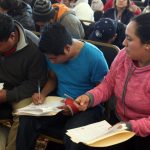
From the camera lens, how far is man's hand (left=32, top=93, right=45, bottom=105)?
6.23 feet

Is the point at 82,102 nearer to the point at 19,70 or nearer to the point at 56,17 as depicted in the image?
the point at 19,70

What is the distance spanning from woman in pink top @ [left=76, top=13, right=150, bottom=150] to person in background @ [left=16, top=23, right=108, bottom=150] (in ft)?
0.28

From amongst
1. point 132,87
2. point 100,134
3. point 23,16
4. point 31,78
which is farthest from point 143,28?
point 23,16

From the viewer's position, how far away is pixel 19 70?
2018mm

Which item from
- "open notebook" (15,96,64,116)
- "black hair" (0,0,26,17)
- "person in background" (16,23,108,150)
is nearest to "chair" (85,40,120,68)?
"person in background" (16,23,108,150)

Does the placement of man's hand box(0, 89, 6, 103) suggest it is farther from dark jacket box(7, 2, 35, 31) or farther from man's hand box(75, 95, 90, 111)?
dark jacket box(7, 2, 35, 31)

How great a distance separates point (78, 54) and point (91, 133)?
516 mm

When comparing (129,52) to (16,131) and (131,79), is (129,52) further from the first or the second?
(16,131)

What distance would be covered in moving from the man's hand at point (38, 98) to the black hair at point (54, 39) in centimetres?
32

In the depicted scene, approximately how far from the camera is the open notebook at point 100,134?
1.44 m

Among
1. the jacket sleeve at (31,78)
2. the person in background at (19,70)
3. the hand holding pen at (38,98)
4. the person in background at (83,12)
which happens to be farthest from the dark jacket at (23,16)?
the hand holding pen at (38,98)

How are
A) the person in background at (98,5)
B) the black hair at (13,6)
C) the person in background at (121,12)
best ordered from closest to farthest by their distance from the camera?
the black hair at (13,6)
the person in background at (121,12)
the person in background at (98,5)

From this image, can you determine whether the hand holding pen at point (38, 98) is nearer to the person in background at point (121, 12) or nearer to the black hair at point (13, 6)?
the black hair at point (13, 6)

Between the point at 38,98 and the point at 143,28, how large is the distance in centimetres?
76
